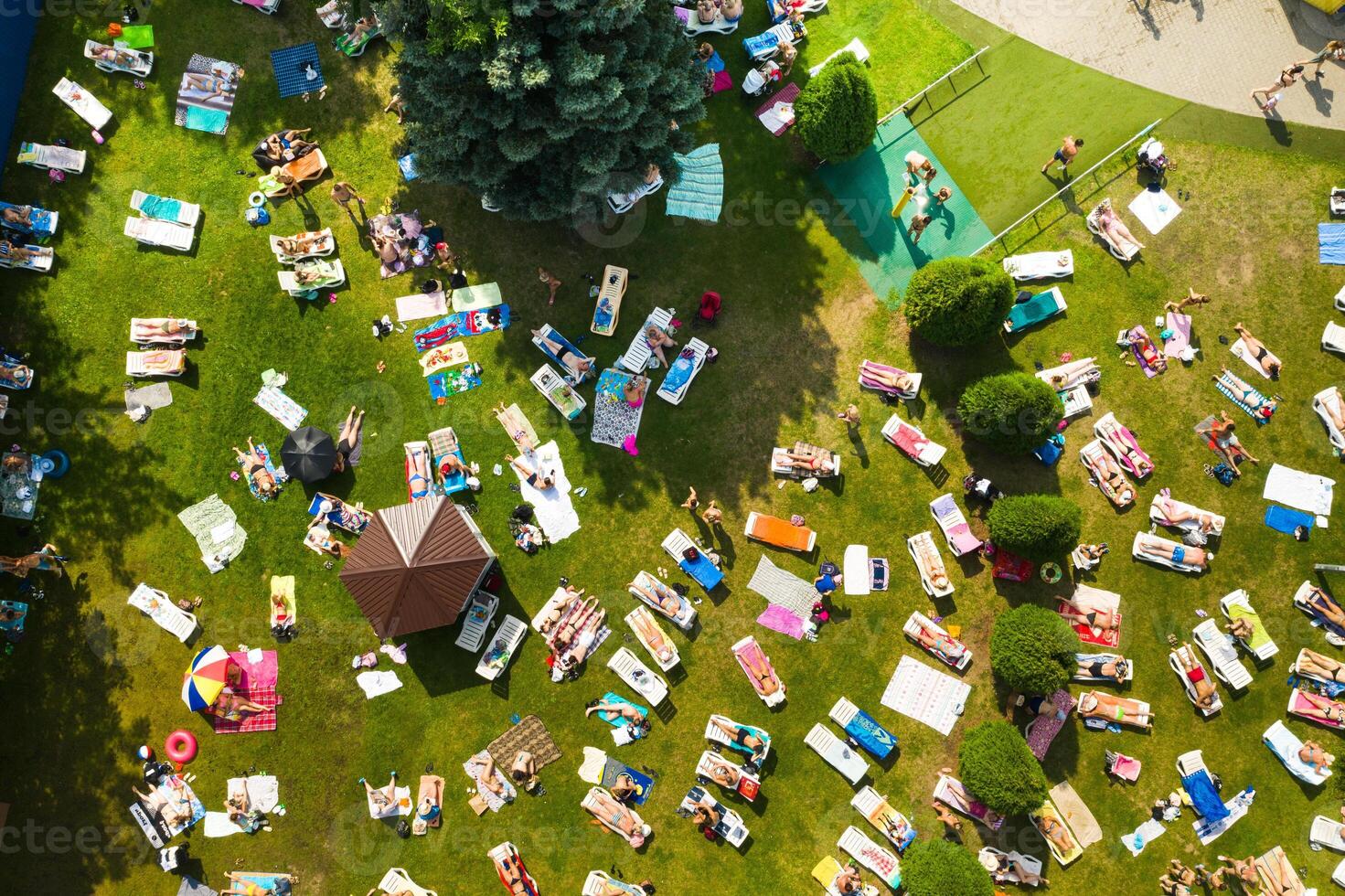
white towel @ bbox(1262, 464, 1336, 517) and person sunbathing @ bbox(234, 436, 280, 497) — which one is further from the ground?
white towel @ bbox(1262, 464, 1336, 517)

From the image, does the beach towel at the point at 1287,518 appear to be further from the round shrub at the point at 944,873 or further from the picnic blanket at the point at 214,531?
the picnic blanket at the point at 214,531

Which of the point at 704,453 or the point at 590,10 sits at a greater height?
the point at 590,10

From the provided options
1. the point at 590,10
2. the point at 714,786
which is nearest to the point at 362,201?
the point at 590,10

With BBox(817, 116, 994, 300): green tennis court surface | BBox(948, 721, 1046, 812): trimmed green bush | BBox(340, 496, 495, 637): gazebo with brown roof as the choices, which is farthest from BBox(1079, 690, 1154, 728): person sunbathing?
BBox(340, 496, 495, 637): gazebo with brown roof

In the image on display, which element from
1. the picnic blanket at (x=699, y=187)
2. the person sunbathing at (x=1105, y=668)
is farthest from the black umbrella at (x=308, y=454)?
the person sunbathing at (x=1105, y=668)

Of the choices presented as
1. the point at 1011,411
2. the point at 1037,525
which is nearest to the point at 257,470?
the point at 1011,411

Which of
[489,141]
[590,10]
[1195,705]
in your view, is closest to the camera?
[590,10]

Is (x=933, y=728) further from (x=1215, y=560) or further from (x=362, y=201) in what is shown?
(x=362, y=201)

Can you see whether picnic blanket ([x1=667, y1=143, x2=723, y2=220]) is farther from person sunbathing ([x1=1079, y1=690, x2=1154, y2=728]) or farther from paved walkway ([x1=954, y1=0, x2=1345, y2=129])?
person sunbathing ([x1=1079, y1=690, x2=1154, y2=728])
